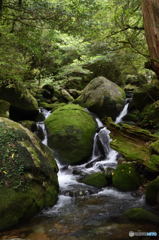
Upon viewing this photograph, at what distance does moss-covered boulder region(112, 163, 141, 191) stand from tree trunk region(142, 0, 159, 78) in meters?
4.10

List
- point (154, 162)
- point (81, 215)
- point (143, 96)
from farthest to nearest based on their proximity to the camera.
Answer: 1. point (143, 96)
2. point (81, 215)
3. point (154, 162)

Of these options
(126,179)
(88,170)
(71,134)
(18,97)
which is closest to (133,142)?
(126,179)

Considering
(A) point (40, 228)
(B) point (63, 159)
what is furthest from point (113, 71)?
(A) point (40, 228)

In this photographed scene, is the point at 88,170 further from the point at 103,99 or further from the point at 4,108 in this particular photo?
the point at 103,99

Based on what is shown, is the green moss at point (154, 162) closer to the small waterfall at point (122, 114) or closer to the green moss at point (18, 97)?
the green moss at point (18, 97)

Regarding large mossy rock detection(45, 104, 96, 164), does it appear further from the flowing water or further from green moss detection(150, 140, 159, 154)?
green moss detection(150, 140, 159, 154)

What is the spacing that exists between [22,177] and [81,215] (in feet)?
5.56

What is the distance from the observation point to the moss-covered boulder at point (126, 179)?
23.0ft

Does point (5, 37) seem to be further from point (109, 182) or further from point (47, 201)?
point (109, 182)

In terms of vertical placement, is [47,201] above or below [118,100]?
below

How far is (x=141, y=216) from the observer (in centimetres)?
498

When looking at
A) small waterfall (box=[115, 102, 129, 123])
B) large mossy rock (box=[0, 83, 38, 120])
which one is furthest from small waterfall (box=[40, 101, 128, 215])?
large mossy rock (box=[0, 83, 38, 120])

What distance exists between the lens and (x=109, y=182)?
24.4ft

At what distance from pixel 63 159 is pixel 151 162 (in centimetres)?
483
